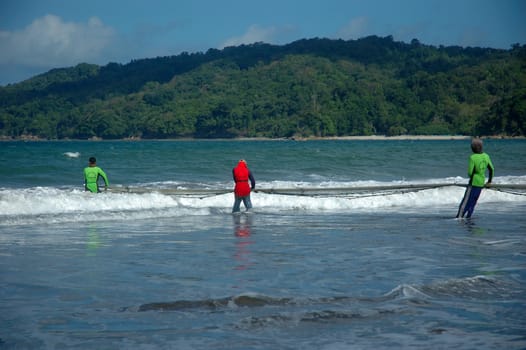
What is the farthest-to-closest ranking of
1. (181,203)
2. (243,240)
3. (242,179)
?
(181,203)
(242,179)
(243,240)

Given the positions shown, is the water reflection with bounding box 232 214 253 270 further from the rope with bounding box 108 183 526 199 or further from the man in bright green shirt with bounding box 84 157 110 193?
the man in bright green shirt with bounding box 84 157 110 193

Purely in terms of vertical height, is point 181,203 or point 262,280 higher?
point 262,280

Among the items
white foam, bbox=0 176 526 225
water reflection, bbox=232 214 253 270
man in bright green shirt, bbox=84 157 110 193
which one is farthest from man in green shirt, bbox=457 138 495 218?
man in bright green shirt, bbox=84 157 110 193

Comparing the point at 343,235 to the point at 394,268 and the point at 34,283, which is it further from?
the point at 34,283

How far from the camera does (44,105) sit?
198625mm

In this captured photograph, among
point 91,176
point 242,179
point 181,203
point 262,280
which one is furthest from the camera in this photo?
point 181,203

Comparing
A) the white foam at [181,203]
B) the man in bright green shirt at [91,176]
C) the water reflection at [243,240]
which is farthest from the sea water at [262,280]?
the man in bright green shirt at [91,176]

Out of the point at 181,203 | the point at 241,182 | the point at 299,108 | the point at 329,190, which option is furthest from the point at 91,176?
the point at 299,108

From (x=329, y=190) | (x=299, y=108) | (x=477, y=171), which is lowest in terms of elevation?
(x=329, y=190)

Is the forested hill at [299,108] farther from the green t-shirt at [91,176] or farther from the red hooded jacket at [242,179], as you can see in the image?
the green t-shirt at [91,176]

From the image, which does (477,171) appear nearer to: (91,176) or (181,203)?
(181,203)

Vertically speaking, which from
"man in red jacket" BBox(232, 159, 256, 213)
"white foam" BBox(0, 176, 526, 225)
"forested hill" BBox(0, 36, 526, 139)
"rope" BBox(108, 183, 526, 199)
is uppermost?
"forested hill" BBox(0, 36, 526, 139)

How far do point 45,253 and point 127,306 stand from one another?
3897 millimetres

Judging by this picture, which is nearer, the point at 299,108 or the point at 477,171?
the point at 477,171
